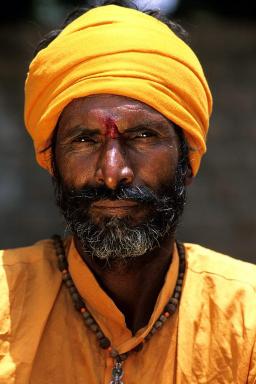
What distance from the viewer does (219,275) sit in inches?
145

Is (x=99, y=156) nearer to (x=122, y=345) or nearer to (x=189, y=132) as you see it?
(x=189, y=132)

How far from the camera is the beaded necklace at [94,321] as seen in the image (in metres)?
3.40

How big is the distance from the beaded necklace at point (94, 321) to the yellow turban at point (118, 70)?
525 millimetres

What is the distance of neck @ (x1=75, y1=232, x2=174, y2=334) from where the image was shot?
356cm

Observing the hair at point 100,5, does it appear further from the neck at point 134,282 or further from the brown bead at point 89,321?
the brown bead at point 89,321

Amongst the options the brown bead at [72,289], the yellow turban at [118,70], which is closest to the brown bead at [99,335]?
the brown bead at [72,289]

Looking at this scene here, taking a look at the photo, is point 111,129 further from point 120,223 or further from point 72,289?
point 72,289

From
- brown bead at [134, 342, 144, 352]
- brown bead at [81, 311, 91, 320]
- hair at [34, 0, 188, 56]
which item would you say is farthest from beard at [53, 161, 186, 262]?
hair at [34, 0, 188, 56]

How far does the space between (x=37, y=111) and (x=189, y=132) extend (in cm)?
66

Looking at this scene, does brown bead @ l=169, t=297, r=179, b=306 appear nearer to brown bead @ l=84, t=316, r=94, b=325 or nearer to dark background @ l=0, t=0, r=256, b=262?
brown bead @ l=84, t=316, r=94, b=325

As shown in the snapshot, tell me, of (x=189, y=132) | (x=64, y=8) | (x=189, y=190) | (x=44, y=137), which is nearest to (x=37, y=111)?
(x=44, y=137)

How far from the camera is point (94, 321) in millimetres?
3510

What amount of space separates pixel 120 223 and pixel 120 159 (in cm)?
26

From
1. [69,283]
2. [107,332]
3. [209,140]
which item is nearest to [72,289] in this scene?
[69,283]
